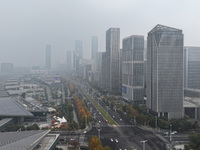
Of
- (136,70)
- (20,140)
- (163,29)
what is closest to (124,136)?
(20,140)

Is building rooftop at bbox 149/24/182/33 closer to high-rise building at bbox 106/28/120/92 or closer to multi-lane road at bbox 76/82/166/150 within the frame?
multi-lane road at bbox 76/82/166/150

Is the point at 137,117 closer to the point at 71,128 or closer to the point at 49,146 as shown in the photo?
Answer: the point at 71,128

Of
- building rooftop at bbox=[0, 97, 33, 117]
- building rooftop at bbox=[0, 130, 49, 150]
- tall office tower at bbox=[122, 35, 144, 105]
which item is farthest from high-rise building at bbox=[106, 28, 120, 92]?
building rooftop at bbox=[0, 130, 49, 150]

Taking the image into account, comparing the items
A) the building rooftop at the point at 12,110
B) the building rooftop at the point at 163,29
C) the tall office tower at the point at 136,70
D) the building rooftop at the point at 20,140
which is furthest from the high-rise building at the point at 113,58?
the building rooftop at the point at 20,140

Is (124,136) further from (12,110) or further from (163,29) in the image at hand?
(163,29)

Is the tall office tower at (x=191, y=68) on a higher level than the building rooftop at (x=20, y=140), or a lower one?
higher

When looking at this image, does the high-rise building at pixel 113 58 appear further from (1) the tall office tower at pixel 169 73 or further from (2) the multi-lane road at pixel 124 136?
(2) the multi-lane road at pixel 124 136

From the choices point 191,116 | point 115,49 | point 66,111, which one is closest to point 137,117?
point 191,116
